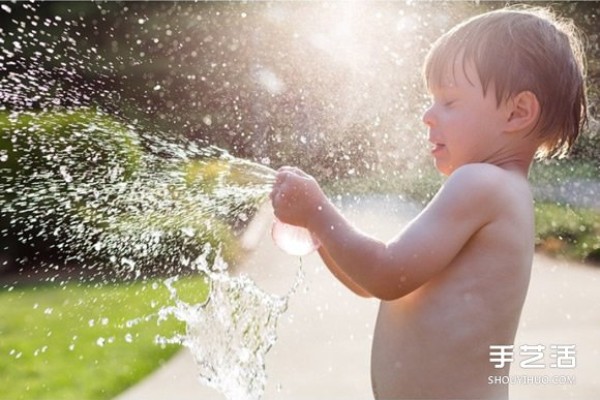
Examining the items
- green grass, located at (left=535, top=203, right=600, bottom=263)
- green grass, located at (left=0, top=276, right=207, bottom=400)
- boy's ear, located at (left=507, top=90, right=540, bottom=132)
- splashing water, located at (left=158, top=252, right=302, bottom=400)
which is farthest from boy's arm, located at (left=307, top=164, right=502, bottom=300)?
green grass, located at (left=535, top=203, right=600, bottom=263)

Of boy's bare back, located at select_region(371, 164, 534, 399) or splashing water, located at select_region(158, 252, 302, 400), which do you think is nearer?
boy's bare back, located at select_region(371, 164, 534, 399)

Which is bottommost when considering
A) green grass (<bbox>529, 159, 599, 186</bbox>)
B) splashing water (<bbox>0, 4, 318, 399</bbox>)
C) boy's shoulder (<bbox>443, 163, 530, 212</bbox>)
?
splashing water (<bbox>0, 4, 318, 399</bbox>)

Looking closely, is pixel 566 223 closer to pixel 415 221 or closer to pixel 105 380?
pixel 105 380

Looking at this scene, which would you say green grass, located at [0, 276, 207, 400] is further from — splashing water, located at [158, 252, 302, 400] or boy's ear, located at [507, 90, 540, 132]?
boy's ear, located at [507, 90, 540, 132]

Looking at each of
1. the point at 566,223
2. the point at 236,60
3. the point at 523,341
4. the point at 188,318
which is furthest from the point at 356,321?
the point at 236,60

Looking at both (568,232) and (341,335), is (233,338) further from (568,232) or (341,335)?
(568,232)

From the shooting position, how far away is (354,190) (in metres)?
8.88

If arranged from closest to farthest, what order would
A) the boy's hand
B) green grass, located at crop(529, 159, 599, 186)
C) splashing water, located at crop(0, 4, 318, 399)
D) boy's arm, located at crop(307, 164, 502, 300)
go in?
boy's arm, located at crop(307, 164, 502, 300)
the boy's hand
splashing water, located at crop(0, 4, 318, 399)
green grass, located at crop(529, 159, 599, 186)

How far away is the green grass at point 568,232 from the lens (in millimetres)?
6992

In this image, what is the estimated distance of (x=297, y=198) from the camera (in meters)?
2.05

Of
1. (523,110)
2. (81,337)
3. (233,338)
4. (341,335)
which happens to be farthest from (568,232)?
(523,110)

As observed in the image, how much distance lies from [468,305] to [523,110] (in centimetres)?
47

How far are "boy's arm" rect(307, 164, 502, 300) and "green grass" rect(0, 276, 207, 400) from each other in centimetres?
221

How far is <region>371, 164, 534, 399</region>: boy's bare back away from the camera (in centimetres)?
195
